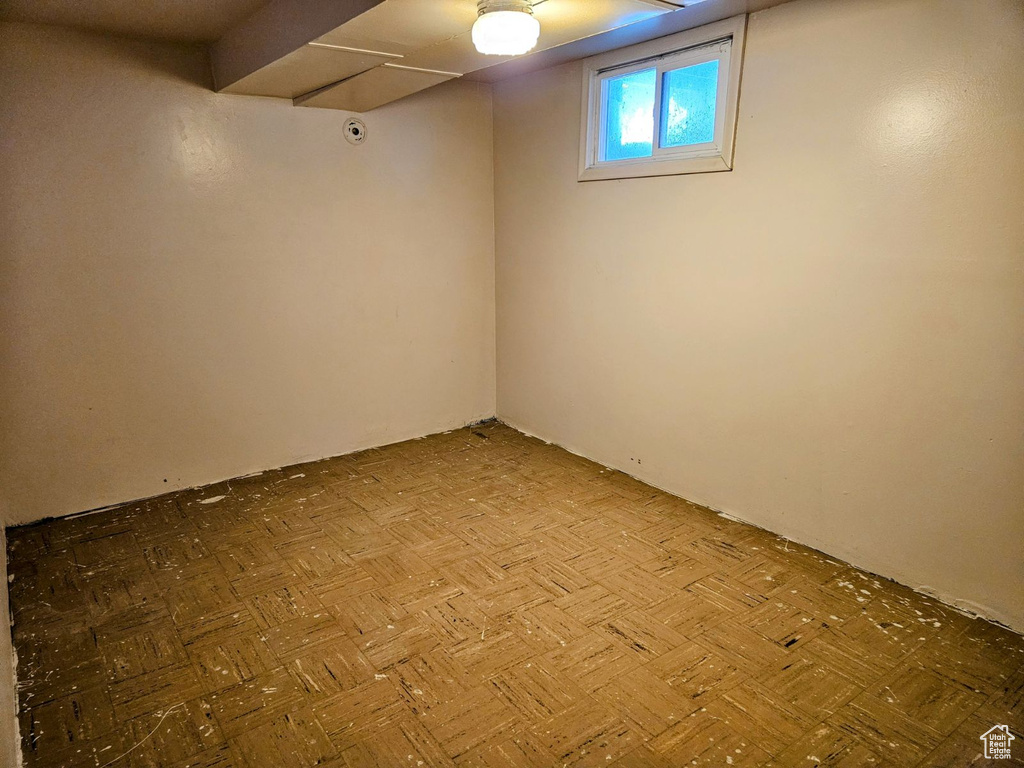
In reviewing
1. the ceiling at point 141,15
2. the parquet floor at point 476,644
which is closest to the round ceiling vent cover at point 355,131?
the ceiling at point 141,15

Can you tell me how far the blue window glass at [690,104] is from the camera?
2756mm

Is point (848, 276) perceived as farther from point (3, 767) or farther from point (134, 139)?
point (134, 139)

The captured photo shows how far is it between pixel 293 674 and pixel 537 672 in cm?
73

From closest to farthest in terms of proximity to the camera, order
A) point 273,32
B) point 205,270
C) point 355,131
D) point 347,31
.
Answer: point 347,31
point 273,32
point 205,270
point 355,131

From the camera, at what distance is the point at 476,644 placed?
2082 mm

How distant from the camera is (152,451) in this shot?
3.10 meters

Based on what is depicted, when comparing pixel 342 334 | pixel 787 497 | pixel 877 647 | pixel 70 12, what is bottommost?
pixel 877 647

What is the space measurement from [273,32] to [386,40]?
1.79 feet

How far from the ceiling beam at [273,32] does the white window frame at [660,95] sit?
1.53 m

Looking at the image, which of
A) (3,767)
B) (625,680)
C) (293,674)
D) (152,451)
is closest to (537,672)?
(625,680)

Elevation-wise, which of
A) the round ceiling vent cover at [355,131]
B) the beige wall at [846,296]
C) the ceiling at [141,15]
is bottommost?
the beige wall at [846,296]

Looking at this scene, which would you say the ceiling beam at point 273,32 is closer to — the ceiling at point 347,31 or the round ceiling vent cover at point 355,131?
the ceiling at point 347,31

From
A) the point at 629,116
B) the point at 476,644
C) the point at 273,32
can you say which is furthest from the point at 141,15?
the point at 476,644

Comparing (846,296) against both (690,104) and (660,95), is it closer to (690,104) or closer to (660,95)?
(690,104)
